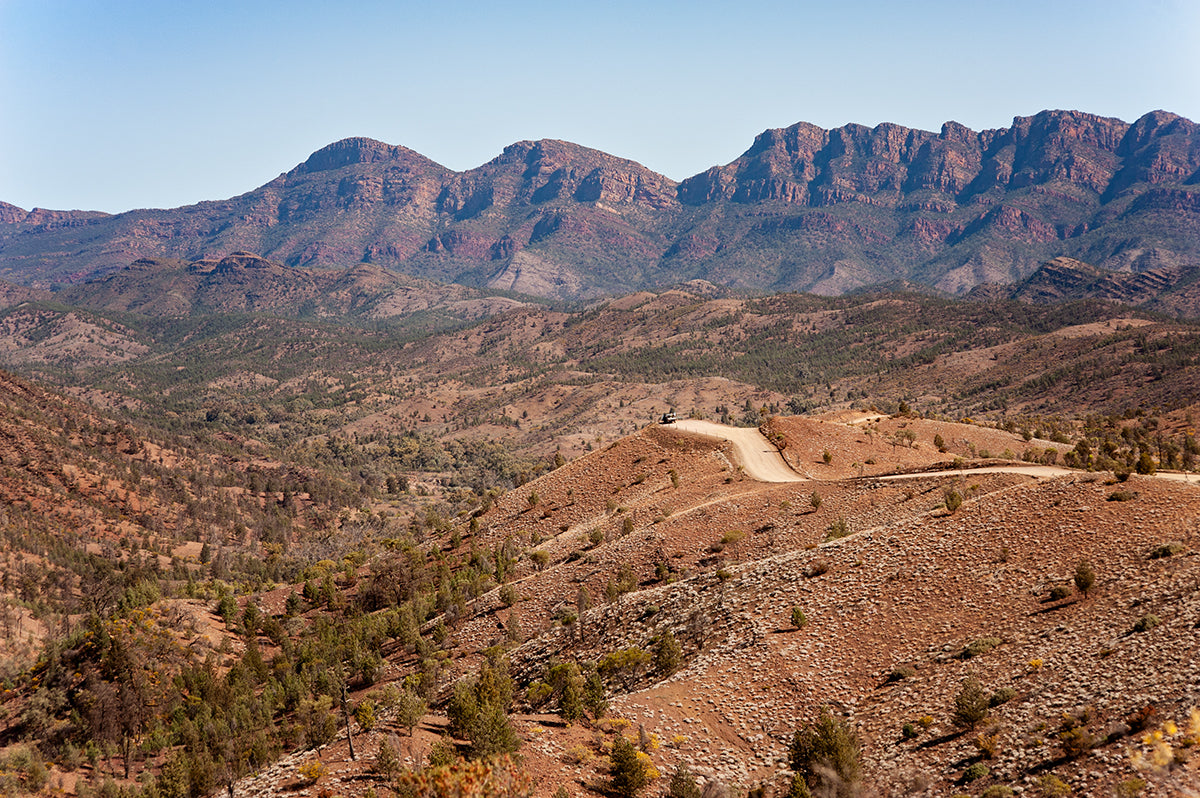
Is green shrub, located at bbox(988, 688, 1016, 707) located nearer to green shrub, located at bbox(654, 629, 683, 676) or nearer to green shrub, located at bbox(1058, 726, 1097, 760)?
green shrub, located at bbox(1058, 726, 1097, 760)

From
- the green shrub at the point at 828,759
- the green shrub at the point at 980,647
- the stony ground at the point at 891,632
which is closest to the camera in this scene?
the green shrub at the point at 828,759

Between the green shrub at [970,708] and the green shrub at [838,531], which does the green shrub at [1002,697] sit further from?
the green shrub at [838,531]

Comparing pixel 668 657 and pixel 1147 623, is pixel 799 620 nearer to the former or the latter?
pixel 668 657

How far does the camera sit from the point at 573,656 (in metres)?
34.0

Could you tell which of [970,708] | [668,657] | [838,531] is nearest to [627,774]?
[668,657]

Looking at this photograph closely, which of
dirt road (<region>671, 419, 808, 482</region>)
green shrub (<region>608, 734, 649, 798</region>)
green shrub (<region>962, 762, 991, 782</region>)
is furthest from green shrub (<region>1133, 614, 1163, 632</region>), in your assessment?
dirt road (<region>671, 419, 808, 482</region>)

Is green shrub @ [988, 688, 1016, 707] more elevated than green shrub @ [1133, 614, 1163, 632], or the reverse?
green shrub @ [1133, 614, 1163, 632]

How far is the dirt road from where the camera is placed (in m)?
51.6

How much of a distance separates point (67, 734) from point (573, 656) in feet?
106

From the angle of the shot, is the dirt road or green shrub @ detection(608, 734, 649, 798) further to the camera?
the dirt road

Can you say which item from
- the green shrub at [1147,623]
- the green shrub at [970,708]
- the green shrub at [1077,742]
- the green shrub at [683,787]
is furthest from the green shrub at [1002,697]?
the green shrub at [683,787]

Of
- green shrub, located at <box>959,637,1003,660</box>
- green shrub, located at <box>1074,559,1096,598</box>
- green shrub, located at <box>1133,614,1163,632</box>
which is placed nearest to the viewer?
green shrub, located at <box>1133,614,1163,632</box>

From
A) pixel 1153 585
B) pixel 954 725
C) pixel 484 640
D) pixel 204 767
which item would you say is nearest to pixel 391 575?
pixel 484 640

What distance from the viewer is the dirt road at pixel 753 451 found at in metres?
51.6
